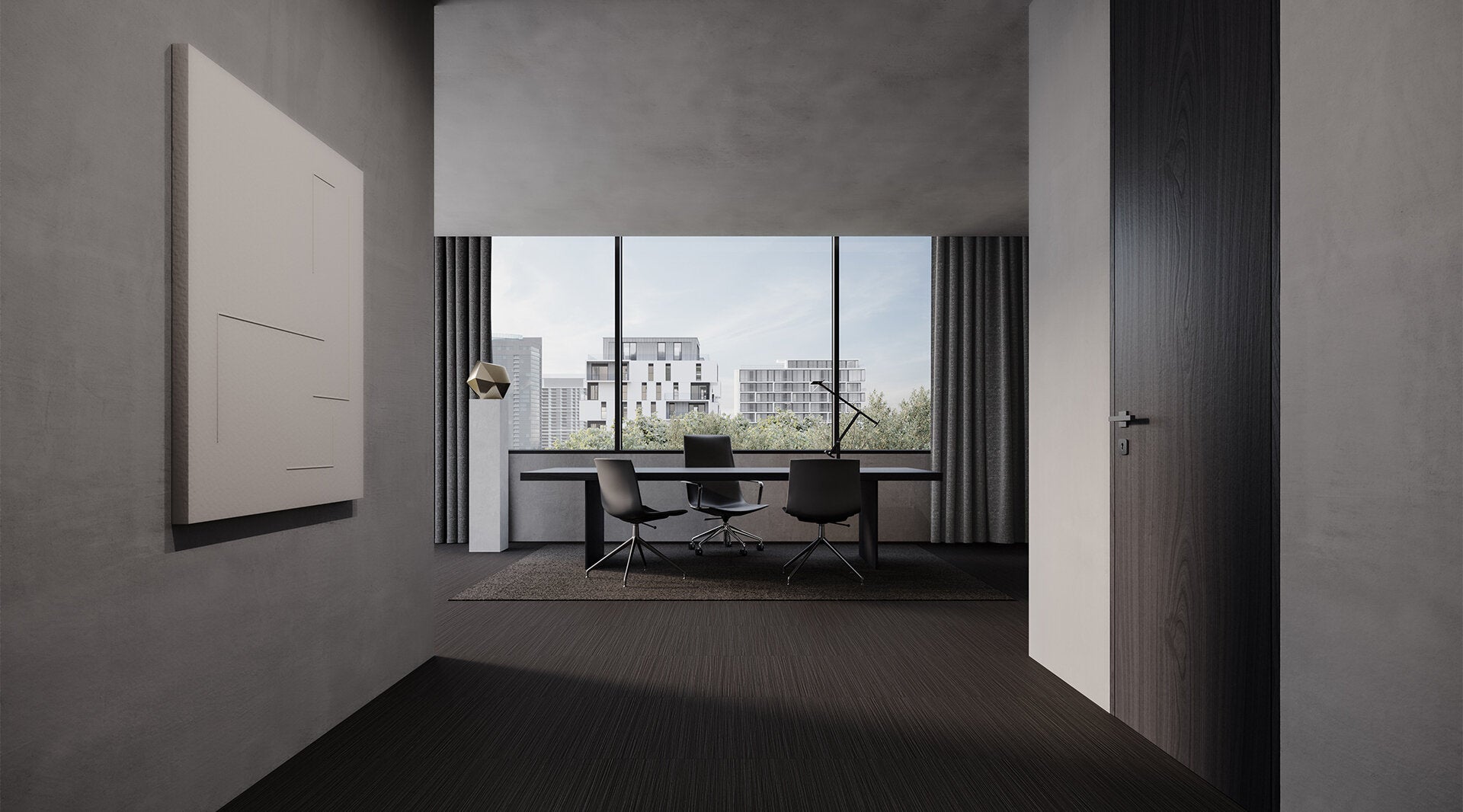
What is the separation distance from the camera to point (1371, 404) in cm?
147

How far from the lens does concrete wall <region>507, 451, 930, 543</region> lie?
651 cm

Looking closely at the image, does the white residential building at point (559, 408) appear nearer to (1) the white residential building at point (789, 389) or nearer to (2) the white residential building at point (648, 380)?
(2) the white residential building at point (648, 380)

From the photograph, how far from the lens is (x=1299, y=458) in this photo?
1.65 m

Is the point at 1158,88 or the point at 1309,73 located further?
the point at 1158,88

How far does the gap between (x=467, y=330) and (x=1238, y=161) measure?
5.84 meters

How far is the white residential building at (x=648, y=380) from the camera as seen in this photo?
6.68 m

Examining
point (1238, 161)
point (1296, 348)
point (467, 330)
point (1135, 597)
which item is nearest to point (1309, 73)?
point (1238, 161)

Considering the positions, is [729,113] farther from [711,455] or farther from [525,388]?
[525,388]

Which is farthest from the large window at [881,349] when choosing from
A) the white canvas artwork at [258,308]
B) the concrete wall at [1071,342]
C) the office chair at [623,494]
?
the white canvas artwork at [258,308]

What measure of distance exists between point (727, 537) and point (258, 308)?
457 centimetres

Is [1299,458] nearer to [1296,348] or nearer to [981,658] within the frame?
[1296,348]

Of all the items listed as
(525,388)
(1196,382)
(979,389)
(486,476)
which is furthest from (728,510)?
(1196,382)

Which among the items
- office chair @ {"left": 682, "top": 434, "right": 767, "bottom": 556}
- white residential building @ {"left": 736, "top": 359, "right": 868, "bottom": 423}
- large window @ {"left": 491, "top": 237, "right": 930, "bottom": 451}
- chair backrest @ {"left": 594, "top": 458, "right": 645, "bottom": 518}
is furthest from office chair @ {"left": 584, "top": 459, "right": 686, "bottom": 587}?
white residential building @ {"left": 736, "top": 359, "right": 868, "bottom": 423}

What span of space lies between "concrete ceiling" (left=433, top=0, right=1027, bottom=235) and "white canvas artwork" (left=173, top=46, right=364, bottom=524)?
4.54 feet
